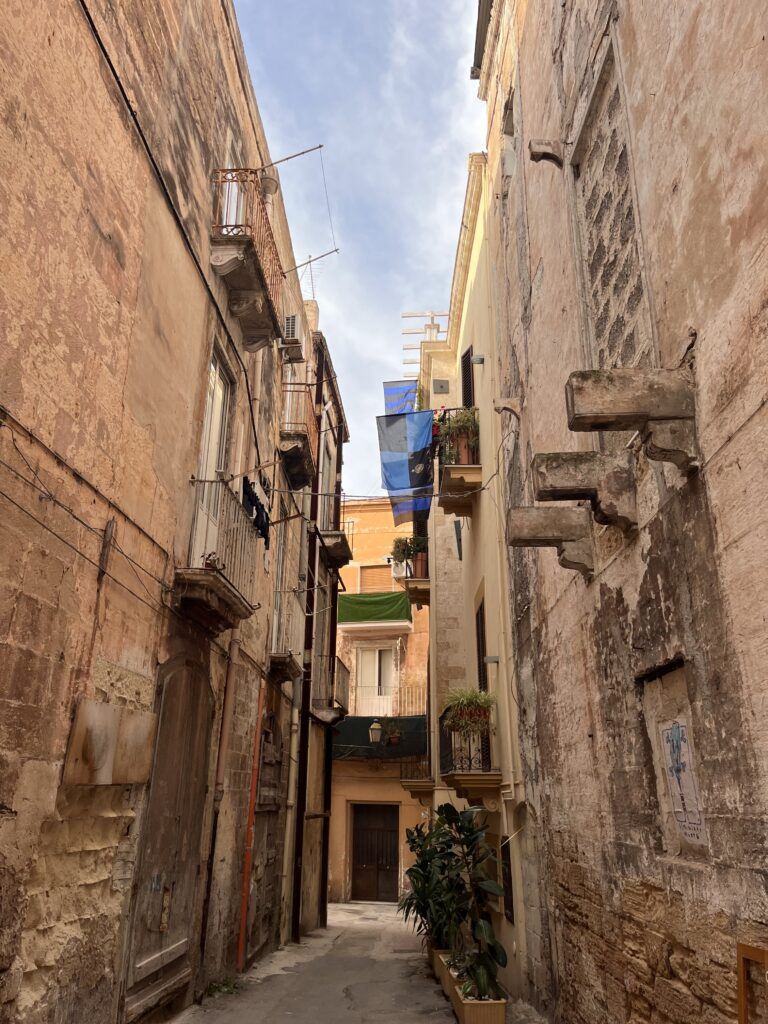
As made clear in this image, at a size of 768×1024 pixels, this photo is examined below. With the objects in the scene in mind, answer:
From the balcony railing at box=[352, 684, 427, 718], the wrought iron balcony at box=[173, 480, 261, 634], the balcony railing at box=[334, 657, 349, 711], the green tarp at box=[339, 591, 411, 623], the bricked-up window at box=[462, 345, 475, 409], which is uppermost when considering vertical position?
the bricked-up window at box=[462, 345, 475, 409]

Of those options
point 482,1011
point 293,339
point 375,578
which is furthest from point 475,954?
point 375,578

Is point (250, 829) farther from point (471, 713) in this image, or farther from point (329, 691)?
point (329, 691)

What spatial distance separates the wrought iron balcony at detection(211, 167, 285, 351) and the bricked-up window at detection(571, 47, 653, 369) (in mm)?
3756

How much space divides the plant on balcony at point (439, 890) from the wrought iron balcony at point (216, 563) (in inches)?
152

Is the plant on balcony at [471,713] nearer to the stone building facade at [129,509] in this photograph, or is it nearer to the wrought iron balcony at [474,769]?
the wrought iron balcony at [474,769]

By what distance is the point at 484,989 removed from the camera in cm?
733

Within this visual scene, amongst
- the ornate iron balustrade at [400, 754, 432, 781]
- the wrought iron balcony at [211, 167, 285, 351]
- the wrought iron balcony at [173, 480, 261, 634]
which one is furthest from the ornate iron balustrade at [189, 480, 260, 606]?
the ornate iron balustrade at [400, 754, 432, 781]

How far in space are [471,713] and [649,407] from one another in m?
7.18

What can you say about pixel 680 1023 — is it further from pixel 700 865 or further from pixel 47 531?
pixel 47 531

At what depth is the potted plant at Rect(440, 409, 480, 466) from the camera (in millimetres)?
13102

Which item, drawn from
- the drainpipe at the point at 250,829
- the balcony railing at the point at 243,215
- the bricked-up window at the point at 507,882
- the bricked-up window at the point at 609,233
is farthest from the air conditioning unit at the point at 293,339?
the bricked-up window at the point at 507,882

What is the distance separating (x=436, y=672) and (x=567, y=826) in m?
10.2

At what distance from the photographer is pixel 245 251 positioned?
884 centimetres

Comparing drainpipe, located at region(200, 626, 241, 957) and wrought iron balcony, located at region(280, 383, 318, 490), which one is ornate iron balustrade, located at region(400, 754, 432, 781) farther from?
drainpipe, located at region(200, 626, 241, 957)
